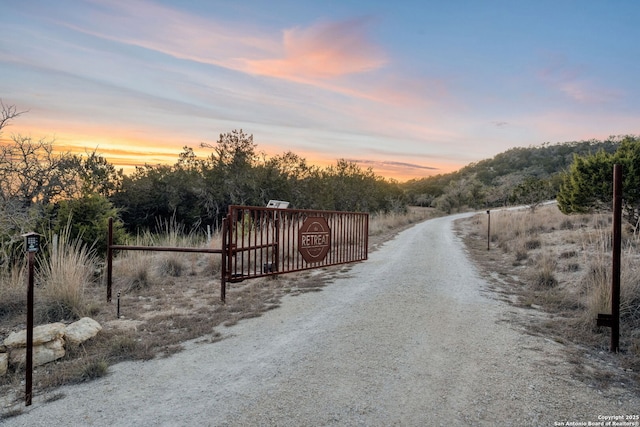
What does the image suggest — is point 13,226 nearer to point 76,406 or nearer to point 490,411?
point 76,406

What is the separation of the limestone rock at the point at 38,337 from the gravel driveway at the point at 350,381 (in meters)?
A: 1.04

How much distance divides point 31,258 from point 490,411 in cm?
463

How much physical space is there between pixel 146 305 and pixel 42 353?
2.56 meters

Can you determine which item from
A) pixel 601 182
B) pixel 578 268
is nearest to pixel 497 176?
pixel 601 182

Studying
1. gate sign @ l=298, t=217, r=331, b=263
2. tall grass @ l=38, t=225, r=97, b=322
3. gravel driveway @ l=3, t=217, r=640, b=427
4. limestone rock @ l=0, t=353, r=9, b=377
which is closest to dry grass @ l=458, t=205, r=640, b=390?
gravel driveway @ l=3, t=217, r=640, b=427

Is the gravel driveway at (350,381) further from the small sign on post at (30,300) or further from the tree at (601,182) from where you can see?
the tree at (601,182)

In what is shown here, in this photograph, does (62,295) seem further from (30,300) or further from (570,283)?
(570,283)

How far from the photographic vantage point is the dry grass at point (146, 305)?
4.61m

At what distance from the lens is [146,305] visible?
23.7 feet

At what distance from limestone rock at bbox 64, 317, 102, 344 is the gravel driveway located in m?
0.95

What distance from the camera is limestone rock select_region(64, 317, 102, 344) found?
504cm

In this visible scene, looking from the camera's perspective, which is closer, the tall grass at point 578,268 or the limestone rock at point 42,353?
the limestone rock at point 42,353

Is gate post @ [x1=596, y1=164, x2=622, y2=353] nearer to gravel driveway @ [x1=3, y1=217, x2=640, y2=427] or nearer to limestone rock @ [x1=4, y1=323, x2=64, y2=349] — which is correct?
gravel driveway @ [x1=3, y1=217, x2=640, y2=427]

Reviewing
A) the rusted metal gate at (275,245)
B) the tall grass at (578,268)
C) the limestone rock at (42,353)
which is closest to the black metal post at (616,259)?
the tall grass at (578,268)
